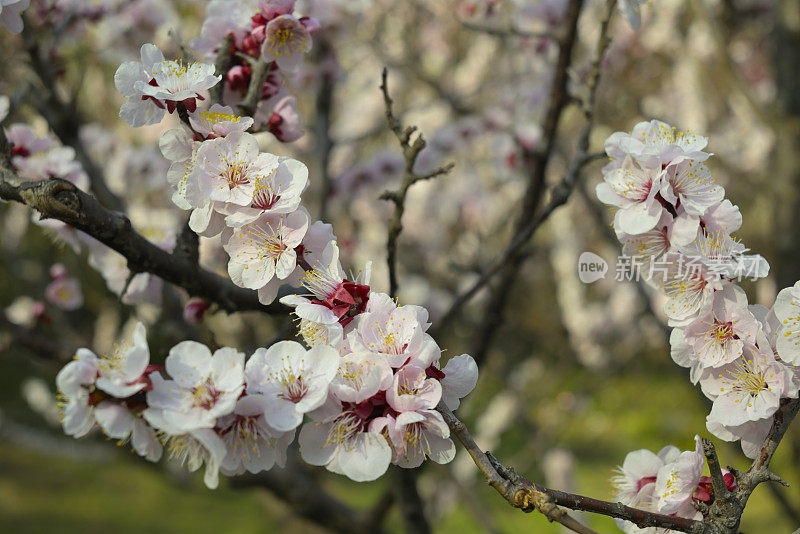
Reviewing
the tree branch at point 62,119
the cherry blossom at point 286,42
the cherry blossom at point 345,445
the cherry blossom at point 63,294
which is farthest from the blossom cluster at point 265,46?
the cherry blossom at point 63,294

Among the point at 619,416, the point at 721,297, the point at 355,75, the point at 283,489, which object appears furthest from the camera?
the point at 619,416

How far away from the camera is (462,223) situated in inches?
265

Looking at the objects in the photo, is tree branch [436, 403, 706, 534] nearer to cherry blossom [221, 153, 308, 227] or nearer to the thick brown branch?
cherry blossom [221, 153, 308, 227]

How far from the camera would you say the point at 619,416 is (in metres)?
7.41

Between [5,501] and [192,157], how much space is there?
5.75 meters

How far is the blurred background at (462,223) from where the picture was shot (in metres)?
3.06

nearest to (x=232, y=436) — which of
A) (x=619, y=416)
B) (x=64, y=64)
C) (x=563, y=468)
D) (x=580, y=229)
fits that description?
(x=64, y=64)

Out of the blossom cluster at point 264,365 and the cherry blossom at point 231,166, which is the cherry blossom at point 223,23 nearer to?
the blossom cluster at point 264,365

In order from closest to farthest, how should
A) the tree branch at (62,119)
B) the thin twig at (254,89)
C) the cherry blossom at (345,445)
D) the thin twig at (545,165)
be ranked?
1. the cherry blossom at (345,445)
2. the thin twig at (254,89)
3. the thin twig at (545,165)
4. the tree branch at (62,119)

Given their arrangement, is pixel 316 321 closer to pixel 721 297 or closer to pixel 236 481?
pixel 721 297

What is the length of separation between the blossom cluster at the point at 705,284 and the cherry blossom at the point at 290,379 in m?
0.62

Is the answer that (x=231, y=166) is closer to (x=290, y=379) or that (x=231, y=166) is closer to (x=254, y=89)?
(x=254, y=89)

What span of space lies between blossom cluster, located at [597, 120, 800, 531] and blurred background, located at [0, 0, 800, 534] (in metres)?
0.34

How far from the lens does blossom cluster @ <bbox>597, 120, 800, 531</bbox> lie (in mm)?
1206
